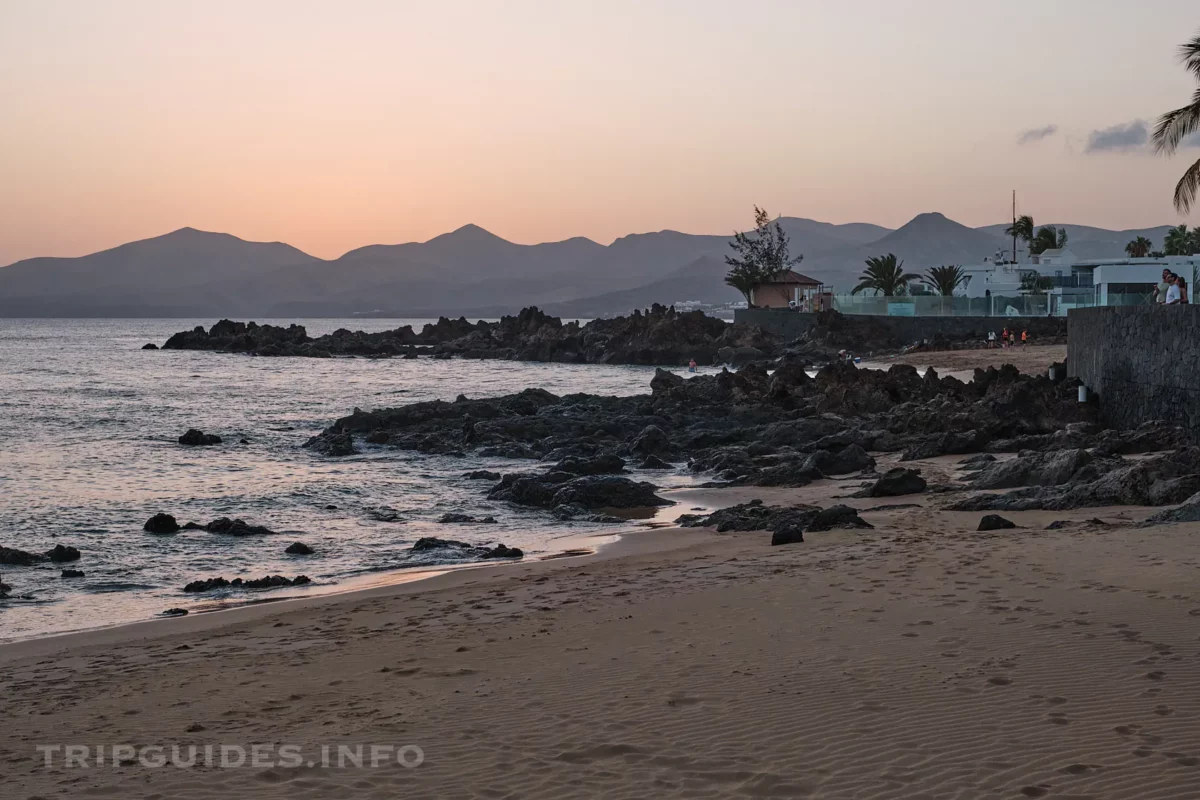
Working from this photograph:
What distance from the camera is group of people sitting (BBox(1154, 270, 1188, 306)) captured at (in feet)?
75.2

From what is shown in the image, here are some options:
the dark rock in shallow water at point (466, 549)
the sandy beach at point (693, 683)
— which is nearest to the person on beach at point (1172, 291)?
the sandy beach at point (693, 683)

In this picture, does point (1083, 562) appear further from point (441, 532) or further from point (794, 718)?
point (441, 532)

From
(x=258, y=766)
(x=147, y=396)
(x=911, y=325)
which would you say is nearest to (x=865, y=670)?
(x=258, y=766)

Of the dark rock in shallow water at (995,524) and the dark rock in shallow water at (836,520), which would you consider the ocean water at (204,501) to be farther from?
the dark rock in shallow water at (995,524)

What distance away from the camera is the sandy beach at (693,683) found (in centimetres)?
562

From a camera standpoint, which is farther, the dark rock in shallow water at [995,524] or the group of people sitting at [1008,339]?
the group of people sitting at [1008,339]

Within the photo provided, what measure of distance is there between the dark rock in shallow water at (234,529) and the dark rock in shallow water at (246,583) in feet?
11.8

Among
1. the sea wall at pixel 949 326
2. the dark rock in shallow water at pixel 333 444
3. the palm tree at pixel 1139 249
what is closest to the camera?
the dark rock in shallow water at pixel 333 444

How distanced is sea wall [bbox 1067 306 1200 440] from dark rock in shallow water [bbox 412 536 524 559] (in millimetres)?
11992

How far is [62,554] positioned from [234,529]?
2.57 metres

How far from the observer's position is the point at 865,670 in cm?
718

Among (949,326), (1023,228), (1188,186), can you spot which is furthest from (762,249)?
(1188,186)

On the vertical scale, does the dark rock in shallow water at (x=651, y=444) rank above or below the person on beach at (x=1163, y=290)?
below

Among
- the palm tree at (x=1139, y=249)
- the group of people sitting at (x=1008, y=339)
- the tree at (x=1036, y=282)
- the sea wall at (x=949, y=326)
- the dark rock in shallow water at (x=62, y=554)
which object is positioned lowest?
the dark rock in shallow water at (x=62, y=554)
